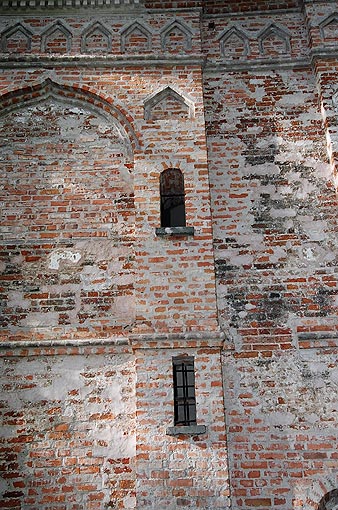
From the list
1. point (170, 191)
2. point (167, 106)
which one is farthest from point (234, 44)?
point (170, 191)

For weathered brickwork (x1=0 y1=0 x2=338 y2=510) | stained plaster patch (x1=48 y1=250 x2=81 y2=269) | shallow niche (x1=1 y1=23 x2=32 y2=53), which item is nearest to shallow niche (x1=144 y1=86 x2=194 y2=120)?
weathered brickwork (x1=0 y1=0 x2=338 y2=510)

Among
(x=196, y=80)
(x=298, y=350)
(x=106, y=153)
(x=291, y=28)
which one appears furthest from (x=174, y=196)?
(x=291, y=28)

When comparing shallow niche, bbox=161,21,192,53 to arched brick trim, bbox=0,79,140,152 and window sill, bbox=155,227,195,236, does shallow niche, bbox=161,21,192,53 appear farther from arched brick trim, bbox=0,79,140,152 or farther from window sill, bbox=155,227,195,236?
window sill, bbox=155,227,195,236

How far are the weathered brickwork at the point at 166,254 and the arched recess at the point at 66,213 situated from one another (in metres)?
0.02

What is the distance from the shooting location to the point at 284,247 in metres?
6.77

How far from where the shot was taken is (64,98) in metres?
7.49

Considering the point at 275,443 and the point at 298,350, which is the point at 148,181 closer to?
the point at 298,350

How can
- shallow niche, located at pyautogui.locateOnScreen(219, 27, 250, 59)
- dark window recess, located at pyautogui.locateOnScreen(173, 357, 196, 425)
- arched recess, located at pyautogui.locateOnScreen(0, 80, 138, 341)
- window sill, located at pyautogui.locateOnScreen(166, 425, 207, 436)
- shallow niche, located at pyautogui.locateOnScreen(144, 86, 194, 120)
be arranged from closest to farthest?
window sill, located at pyautogui.locateOnScreen(166, 425, 207, 436)
dark window recess, located at pyautogui.locateOnScreen(173, 357, 196, 425)
arched recess, located at pyautogui.locateOnScreen(0, 80, 138, 341)
shallow niche, located at pyautogui.locateOnScreen(144, 86, 194, 120)
shallow niche, located at pyautogui.locateOnScreen(219, 27, 250, 59)

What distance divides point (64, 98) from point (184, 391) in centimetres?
363

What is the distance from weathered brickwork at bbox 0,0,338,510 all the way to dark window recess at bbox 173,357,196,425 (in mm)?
161

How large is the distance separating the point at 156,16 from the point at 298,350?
14.4 ft

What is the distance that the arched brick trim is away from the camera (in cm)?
736

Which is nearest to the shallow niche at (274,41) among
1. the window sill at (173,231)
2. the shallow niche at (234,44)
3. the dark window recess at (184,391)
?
the shallow niche at (234,44)

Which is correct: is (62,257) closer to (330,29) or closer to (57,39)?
(57,39)
